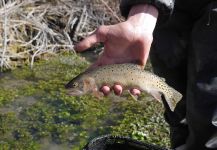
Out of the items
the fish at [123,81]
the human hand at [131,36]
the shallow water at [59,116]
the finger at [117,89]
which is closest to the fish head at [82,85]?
the fish at [123,81]

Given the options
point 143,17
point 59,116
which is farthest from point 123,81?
point 59,116

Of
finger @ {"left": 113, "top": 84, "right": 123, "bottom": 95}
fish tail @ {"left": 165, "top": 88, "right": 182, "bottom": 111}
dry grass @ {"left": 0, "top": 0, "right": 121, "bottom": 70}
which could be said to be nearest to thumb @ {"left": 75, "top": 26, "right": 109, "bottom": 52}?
finger @ {"left": 113, "top": 84, "right": 123, "bottom": 95}

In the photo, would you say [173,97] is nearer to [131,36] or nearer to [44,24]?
[131,36]

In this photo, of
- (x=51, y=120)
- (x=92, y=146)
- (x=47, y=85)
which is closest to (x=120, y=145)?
(x=92, y=146)

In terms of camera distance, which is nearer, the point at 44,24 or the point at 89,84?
the point at 89,84

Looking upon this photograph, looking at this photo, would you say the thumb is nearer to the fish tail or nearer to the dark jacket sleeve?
the dark jacket sleeve

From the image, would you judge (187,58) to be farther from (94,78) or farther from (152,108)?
(152,108)
